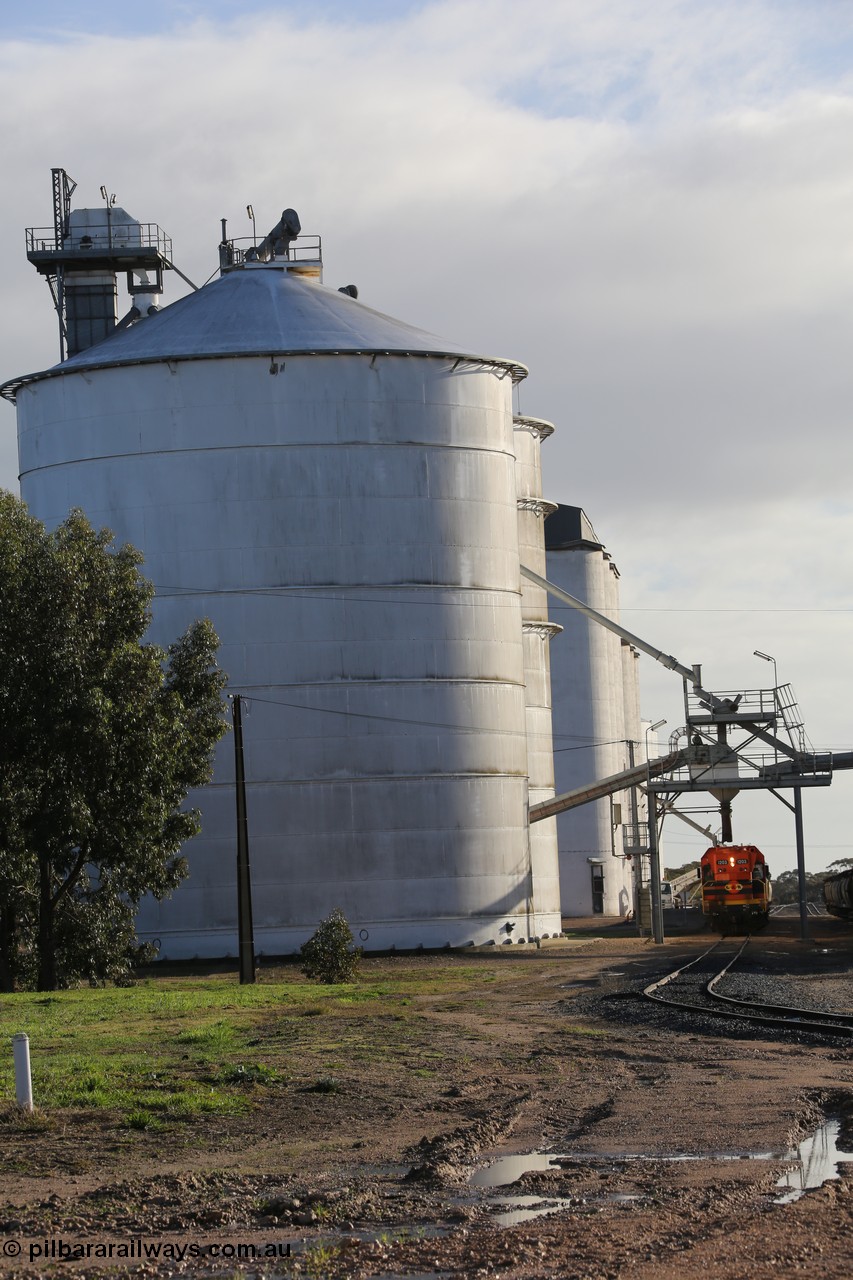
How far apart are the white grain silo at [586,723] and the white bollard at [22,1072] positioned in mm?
56354

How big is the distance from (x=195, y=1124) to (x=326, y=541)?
32643mm

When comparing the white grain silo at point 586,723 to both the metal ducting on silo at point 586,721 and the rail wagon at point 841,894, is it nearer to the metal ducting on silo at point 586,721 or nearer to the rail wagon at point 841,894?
the metal ducting on silo at point 586,721

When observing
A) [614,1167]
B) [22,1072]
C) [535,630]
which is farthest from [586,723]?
[614,1167]

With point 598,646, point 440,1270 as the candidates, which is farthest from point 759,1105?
point 598,646

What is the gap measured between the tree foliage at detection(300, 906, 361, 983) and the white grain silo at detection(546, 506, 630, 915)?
108 ft

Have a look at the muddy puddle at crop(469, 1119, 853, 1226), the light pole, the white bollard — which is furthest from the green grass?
the light pole

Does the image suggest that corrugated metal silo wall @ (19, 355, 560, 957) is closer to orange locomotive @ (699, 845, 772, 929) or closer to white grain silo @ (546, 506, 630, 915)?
orange locomotive @ (699, 845, 772, 929)

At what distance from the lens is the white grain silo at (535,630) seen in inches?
2216

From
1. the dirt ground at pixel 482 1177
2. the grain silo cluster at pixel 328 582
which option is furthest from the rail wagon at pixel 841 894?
the dirt ground at pixel 482 1177

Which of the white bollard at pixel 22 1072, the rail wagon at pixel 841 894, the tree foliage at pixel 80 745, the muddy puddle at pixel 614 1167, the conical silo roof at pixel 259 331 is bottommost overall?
the rail wagon at pixel 841 894

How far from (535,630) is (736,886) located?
35.7 feet

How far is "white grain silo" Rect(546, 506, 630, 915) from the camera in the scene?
240 ft

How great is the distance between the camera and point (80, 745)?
32.8m

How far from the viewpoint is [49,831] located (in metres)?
33.1
